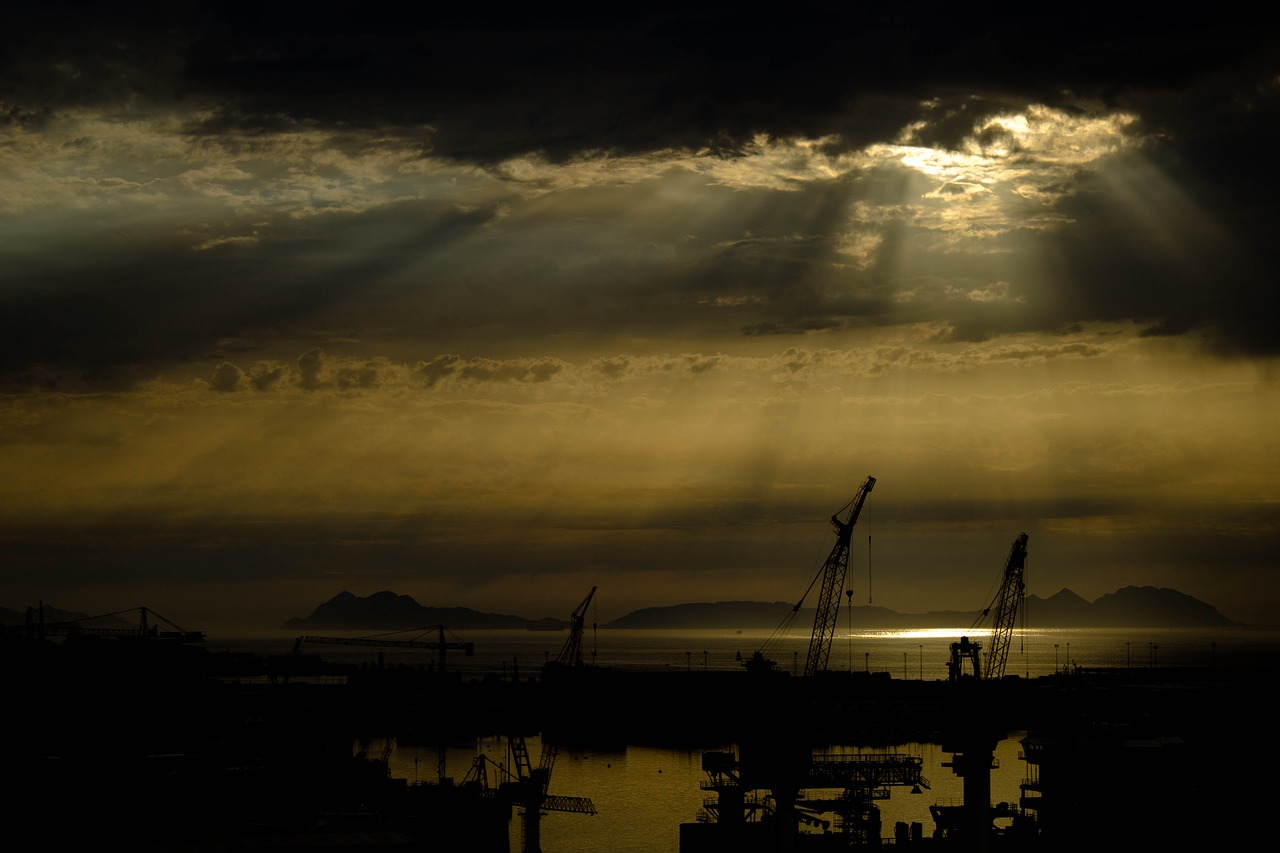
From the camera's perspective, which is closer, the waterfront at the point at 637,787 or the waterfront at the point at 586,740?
the waterfront at the point at 586,740

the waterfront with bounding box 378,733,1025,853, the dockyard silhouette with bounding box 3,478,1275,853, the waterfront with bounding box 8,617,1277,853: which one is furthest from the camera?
the waterfront with bounding box 378,733,1025,853

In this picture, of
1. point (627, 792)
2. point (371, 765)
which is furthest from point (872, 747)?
point (371, 765)

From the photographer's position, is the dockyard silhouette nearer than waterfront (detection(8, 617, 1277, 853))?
Yes

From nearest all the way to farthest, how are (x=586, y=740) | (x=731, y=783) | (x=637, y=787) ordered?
1. (x=731, y=783)
2. (x=637, y=787)
3. (x=586, y=740)

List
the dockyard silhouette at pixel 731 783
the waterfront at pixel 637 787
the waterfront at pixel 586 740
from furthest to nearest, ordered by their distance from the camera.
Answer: the waterfront at pixel 637 787 < the waterfront at pixel 586 740 < the dockyard silhouette at pixel 731 783

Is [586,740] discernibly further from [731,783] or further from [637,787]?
[731,783]

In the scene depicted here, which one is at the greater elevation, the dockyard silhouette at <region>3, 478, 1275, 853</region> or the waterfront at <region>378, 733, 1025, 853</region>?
the dockyard silhouette at <region>3, 478, 1275, 853</region>

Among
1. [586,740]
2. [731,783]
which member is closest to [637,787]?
[731,783]

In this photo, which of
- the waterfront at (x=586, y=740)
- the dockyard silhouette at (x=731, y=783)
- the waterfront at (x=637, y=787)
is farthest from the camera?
the waterfront at (x=637, y=787)

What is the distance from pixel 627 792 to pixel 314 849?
68220 millimetres

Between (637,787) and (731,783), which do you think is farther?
(637,787)

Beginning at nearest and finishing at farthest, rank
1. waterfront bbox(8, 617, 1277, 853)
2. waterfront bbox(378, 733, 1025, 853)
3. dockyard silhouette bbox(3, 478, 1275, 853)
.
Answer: dockyard silhouette bbox(3, 478, 1275, 853) → waterfront bbox(8, 617, 1277, 853) → waterfront bbox(378, 733, 1025, 853)

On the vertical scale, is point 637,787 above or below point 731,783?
below

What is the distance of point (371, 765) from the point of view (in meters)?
88.7
